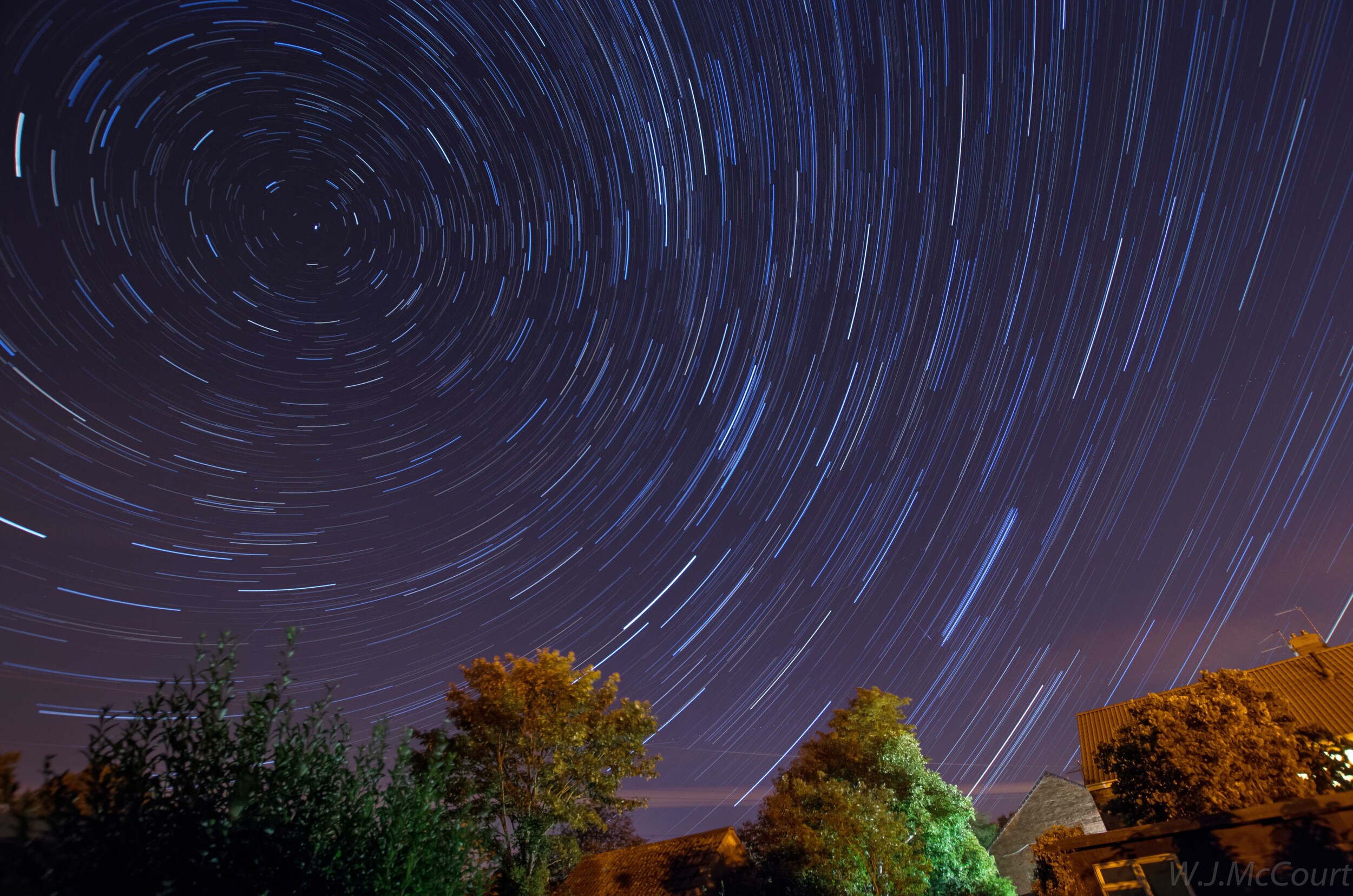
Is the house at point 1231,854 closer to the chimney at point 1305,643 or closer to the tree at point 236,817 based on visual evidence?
the tree at point 236,817

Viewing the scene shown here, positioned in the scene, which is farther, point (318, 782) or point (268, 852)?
point (318, 782)

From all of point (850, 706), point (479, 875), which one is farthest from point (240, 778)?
point (850, 706)

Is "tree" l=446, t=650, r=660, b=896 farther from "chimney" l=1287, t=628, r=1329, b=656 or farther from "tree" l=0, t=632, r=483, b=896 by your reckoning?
"chimney" l=1287, t=628, r=1329, b=656

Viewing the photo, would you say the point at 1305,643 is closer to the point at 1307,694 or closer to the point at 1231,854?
the point at 1307,694

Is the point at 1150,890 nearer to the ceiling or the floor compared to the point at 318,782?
nearer to the floor

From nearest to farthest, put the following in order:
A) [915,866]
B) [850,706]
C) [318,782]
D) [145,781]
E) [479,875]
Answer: [145,781] → [318,782] → [479,875] → [915,866] → [850,706]

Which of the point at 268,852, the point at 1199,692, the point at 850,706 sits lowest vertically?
the point at 268,852

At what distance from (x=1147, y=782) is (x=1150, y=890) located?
5131 millimetres

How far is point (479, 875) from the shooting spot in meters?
11.0

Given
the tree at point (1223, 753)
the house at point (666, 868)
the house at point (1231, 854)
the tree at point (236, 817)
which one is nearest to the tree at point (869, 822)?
the house at point (666, 868)

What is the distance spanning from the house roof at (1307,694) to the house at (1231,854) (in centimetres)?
1002

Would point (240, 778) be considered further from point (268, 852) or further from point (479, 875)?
point (479, 875)

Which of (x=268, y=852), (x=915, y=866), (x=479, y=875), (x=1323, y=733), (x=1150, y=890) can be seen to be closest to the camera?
(x=268, y=852)

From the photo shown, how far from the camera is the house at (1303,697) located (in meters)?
22.7
